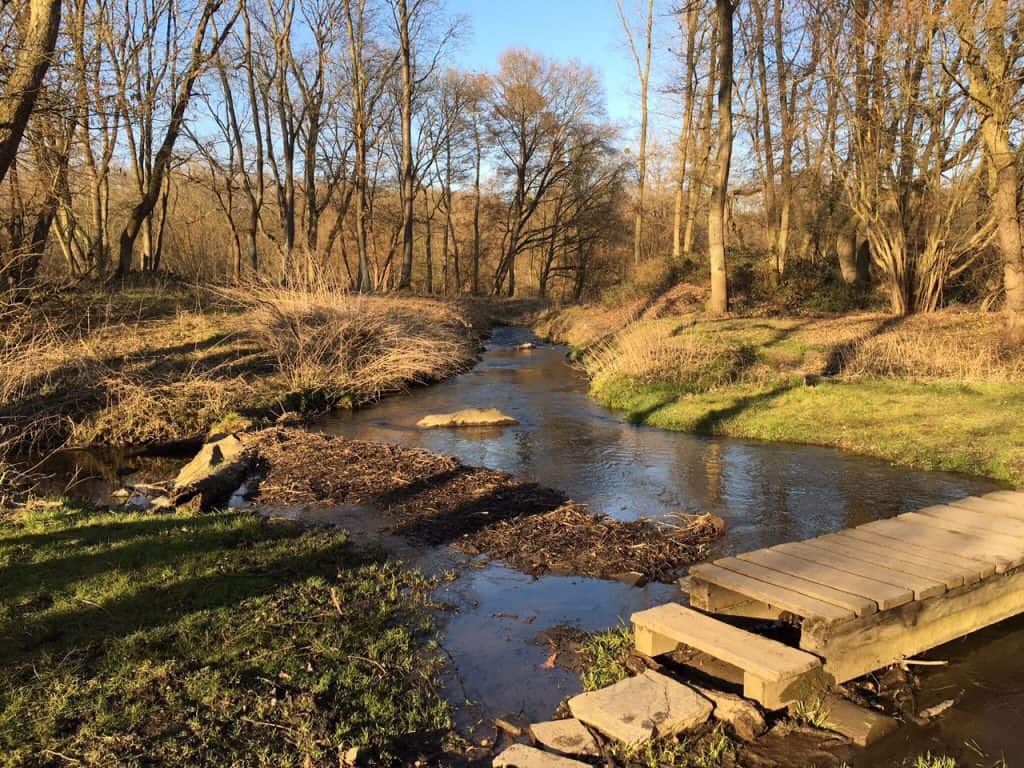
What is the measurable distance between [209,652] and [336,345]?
39.4ft

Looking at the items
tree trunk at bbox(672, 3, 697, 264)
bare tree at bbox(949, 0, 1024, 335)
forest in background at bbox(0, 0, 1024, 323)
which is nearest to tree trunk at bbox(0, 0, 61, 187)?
forest in background at bbox(0, 0, 1024, 323)

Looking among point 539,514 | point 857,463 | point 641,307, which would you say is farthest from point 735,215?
point 539,514

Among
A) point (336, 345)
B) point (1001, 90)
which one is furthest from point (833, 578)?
point (1001, 90)

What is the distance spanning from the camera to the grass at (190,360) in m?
12.0

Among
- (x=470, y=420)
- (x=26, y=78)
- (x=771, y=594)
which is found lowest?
(x=470, y=420)

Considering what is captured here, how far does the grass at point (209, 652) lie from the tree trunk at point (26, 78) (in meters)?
5.19

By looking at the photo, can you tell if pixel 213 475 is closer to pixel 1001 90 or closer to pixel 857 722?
pixel 857 722

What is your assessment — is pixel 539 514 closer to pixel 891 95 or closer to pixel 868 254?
pixel 891 95

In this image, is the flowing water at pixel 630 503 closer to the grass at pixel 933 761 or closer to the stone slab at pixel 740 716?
the grass at pixel 933 761

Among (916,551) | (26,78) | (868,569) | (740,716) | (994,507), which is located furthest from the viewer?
(26,78)

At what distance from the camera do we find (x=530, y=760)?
3.54m

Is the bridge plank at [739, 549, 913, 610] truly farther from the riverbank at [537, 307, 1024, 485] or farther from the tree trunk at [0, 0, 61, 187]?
the tree trunk at [0, 0, 61, 187]

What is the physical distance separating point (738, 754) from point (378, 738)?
1.81 meters

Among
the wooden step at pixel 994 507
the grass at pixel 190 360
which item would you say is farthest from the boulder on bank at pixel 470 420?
→ the wooden step at pixel 994 507
